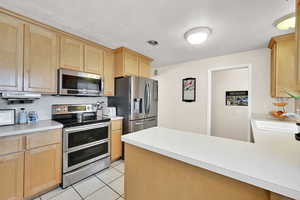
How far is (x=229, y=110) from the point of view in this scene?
3.76 metres

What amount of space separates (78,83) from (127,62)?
43.1 inches

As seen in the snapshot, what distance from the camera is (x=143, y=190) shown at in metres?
1.02

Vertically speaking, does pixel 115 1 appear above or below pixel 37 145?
above

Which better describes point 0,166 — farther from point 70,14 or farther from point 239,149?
point 239,149

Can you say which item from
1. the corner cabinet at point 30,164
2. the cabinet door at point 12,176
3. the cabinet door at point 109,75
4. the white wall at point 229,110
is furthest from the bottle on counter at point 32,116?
the white wall at point 229,110

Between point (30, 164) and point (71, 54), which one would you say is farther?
point (71, 54)

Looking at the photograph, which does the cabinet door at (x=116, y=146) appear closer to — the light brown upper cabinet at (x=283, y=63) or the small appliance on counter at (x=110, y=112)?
the small appliance on counter at (x=110, y=112)

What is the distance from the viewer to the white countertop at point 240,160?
1.66ft

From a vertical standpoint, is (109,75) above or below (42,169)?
above

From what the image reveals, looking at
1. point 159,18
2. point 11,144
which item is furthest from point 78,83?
point 159,18

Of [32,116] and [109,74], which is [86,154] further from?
[109,74]

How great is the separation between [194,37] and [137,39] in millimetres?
993

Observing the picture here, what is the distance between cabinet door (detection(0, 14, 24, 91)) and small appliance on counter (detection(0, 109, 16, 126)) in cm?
34

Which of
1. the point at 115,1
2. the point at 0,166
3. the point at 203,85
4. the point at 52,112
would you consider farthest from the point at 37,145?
the point at 203,85
